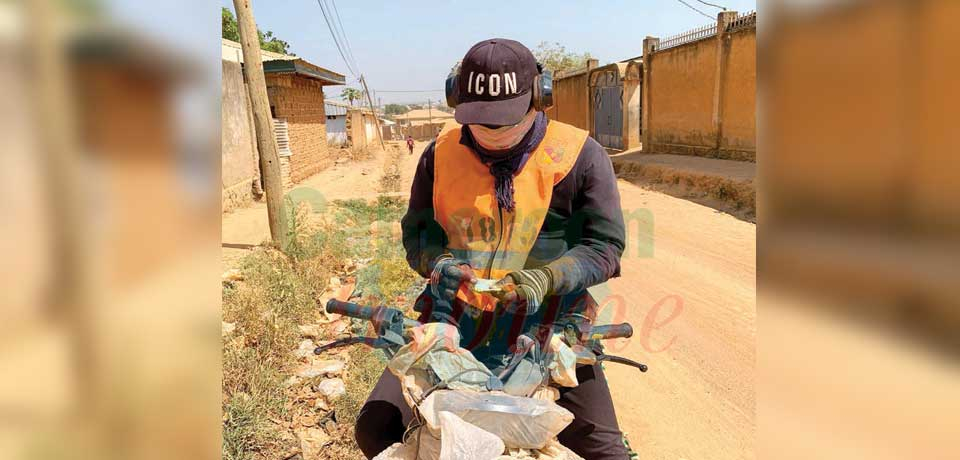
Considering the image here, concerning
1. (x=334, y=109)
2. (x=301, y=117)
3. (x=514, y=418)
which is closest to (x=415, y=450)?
(x=514, y=418)

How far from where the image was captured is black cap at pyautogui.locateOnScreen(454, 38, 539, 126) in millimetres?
1636

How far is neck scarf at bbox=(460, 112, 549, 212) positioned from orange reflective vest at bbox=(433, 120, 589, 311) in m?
0.02

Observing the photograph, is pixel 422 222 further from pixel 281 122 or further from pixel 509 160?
pixel 281 122

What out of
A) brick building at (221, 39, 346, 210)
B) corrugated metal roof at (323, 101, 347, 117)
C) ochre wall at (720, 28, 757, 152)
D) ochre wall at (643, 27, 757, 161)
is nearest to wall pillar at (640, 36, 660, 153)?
ochre wall at (643, 27, 757, 161)

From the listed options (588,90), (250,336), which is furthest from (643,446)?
(588,90)

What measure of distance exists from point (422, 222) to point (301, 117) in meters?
14.3

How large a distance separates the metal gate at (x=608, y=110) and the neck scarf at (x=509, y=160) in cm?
1774

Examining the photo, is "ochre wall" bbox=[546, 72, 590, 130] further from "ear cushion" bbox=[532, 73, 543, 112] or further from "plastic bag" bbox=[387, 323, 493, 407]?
"plastic bag" bbox=[387, 323, 493, 407]

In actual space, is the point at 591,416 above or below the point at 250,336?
above

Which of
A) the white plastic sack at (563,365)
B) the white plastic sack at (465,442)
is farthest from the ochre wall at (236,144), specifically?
the white plastic sack at (465,442)

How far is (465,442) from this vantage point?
1.30 meters
